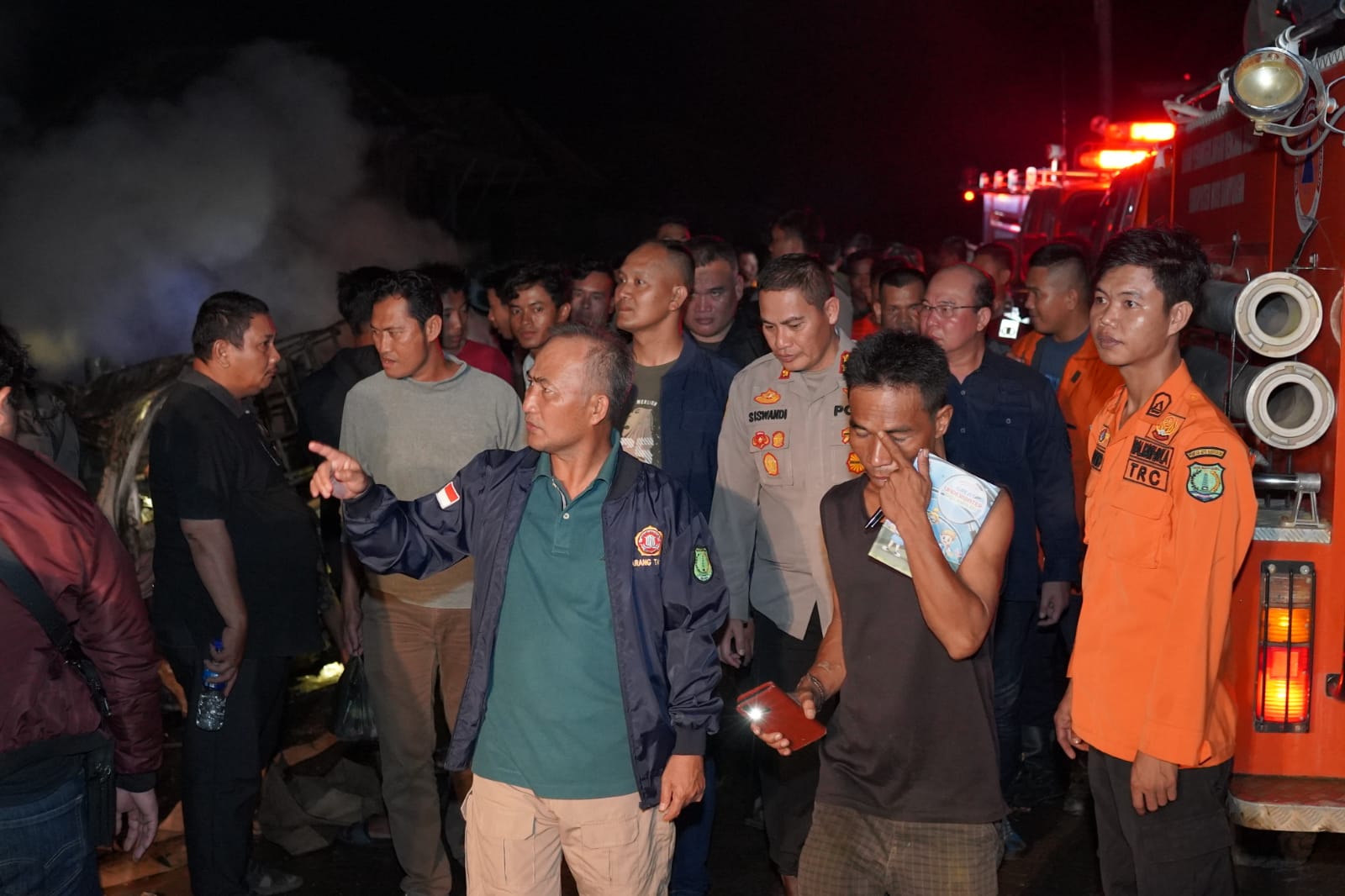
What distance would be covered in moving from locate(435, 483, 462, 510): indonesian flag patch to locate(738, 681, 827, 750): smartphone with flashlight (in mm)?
997

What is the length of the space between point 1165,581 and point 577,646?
1571 mm

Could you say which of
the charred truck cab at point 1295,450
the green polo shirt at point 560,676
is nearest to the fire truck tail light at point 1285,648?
the charred truck cab at point 1295,450

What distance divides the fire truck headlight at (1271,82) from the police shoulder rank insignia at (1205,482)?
1.37 m

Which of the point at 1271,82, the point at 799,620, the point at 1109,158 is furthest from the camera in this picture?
the point at 1109,158

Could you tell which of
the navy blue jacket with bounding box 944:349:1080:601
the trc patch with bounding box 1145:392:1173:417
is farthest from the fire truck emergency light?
the navy blue jacket with bounding box 944:349:1080:601

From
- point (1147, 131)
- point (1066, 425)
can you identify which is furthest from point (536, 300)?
point (1147, 131)

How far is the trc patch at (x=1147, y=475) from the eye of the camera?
3342mm

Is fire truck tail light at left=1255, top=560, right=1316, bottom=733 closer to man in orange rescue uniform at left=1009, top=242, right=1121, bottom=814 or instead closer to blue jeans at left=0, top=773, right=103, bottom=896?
man in orange rescue uniform at left=1009, top=242, right=1121, bottom=814

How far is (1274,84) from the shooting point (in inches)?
153

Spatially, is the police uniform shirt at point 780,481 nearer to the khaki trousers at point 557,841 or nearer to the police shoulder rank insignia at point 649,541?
the police shoulder rank insignia at point 649,541

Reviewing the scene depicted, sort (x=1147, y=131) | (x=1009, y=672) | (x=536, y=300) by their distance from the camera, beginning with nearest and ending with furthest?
(x=1009, y=672)
(x=536, y=300)
(x=1147, y=131)

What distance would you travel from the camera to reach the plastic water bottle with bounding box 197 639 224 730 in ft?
15.5

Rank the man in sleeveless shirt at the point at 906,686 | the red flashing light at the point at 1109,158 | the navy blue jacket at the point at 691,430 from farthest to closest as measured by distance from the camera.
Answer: the red flashing light at the point at 1109,158, the navy blue jacket at the point at 691,430, the man in sleeveless shirt at the point at 906,686

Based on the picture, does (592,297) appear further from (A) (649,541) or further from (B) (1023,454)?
(A) (649,541)
